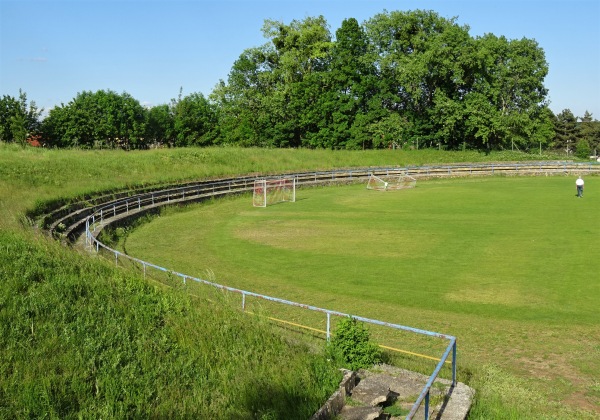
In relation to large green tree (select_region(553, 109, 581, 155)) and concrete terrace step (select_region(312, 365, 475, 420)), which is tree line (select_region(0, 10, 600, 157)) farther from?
concrete terrace step (select_region(312, 365, 475, 420))

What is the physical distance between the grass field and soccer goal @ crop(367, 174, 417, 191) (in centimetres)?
924

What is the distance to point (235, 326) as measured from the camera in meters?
10.7

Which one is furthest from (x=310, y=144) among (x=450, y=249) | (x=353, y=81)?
(x=450, y=249)

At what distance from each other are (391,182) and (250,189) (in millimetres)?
15671

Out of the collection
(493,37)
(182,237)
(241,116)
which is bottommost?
(182,237)

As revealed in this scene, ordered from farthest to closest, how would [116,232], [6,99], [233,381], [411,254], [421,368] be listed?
1. [6,99]
2. [116,232]
3. [411,254]
4. [421,368]
5. [233,381]

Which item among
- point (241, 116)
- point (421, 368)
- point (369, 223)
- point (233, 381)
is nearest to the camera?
point (233, 381)

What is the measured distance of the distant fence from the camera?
10.7 meters

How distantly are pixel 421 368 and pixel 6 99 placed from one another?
7620 cm

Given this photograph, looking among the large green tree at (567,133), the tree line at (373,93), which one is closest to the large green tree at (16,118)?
the tree line at (373,93)

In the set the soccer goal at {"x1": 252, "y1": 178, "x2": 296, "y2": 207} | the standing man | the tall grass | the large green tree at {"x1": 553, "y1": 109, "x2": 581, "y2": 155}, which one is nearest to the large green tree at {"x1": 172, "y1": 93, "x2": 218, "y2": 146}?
the soccer goal at {"x1": 252, "y1": 178, "x2": 296, "y2": 207}

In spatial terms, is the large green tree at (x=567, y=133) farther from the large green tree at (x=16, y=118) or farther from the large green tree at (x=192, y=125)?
the large green tree at (x=16, y=118)

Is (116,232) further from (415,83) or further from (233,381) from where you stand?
(415,83)

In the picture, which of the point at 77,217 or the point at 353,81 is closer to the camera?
the point at 77,217
